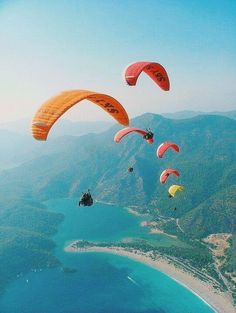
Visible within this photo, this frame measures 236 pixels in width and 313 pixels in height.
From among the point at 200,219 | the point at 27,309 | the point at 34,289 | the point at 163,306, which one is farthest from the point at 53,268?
the point at 200,219

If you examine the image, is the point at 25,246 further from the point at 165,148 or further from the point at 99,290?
the point at 165,148

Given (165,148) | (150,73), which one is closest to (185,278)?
(165,148)

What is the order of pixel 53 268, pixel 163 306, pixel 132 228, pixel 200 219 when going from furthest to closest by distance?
pixel 132 228
pixel 200 219
pixel 53 268
pixel 163 306

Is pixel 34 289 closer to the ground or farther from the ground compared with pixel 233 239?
closer to the ground

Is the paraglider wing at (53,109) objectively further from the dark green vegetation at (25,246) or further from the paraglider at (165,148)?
the dark green vegetation at (25,246)

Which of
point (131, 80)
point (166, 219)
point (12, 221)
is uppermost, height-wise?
point (131, 80)

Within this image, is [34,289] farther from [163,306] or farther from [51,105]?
[51,105]

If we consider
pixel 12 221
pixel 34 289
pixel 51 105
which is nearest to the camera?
pixel 51 105

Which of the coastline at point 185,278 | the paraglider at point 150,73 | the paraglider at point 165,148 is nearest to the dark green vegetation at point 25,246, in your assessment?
the coastline at point 185,278

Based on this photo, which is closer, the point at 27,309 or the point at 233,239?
the point at 27,309
